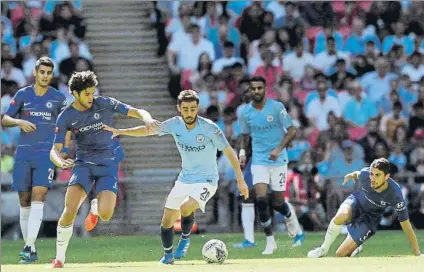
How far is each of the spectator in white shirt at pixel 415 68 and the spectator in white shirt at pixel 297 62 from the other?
1963mm

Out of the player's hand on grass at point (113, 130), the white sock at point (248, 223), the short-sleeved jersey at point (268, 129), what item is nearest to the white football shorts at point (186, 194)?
the player's hand on grass at point (113, 130)

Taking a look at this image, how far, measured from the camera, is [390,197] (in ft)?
54.7

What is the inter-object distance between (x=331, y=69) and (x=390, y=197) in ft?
30.9

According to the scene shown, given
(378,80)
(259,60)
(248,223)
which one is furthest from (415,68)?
(248,223)

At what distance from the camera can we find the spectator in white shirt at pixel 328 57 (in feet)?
85.0

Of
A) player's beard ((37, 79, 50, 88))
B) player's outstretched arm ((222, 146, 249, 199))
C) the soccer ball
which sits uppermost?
player's beard ((37, 79, 50, 88))

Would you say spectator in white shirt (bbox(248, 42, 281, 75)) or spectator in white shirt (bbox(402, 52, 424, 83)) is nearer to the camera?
spectator in white shirt (bbox(248, 42, 281, 75))

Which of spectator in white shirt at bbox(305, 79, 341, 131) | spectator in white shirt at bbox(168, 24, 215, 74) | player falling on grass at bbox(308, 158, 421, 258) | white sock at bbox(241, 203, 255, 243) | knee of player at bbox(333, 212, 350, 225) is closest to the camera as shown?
player falling on grass at bbox(308, 158, 421, 258)

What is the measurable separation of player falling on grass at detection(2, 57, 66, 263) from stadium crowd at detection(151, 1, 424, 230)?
6.80 m

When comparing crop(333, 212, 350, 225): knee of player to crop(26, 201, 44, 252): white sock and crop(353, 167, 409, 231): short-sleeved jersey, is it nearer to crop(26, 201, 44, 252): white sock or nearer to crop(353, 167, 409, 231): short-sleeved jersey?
crop(353, 167, 409, 231): short-sleeved jersey

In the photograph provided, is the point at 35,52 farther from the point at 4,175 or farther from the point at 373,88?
the point at 373,88

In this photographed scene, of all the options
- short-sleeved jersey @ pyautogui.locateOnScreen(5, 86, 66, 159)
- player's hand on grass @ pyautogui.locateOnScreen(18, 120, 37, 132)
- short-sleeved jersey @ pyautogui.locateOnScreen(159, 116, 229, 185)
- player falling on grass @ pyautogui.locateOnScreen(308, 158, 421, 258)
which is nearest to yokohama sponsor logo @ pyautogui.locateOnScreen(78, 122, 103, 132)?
short-sleeved jersey @ pyautogui.locateOnScreen(159, 116, 229, 185)

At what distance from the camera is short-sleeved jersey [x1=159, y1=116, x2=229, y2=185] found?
50.2 feet

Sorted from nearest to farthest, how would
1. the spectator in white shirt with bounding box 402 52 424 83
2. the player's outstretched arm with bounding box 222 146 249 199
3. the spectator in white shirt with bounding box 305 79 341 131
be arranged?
the player's outstretched arm with bounding box 222 146 249 199
the spectator in white shirt with bounding box 305 79 341 131
the spectator in white shirt with bounding box 402 52 424 83
